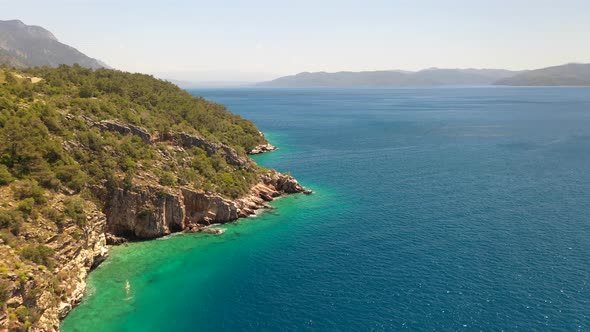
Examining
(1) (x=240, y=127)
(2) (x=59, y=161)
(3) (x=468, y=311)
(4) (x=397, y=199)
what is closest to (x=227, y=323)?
(3) (x=468, y=311)

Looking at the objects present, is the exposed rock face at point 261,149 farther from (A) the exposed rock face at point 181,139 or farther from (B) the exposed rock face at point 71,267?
(B) the exposed rock face at point 71,267

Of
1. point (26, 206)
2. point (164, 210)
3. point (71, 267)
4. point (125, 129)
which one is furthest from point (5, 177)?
point (125, 129)

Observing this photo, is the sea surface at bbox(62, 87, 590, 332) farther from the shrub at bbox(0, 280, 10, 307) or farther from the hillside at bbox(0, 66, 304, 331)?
the shrub at bbox(0, 280, 10, 307)

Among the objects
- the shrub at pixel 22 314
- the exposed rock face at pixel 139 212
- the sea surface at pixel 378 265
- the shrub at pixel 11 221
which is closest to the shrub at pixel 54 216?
the shrub at pixel 11 221

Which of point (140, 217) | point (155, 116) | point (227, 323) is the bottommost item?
point (227, 323)

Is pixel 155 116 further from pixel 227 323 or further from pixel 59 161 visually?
pixel 227 323
